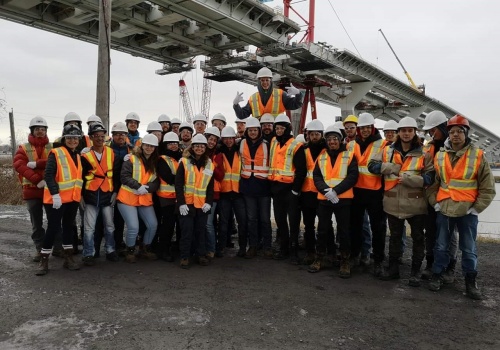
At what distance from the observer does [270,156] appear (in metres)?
5.59

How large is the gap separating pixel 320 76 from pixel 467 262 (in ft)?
108

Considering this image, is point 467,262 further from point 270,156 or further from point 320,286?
point 270,156

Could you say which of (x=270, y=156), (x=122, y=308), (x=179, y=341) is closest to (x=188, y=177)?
(x=270, y=156)

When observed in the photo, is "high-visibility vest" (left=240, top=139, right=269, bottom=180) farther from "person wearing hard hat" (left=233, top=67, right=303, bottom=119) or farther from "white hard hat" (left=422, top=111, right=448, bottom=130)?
"white hard hat" (left=422, top=111, right=448, bottom=130)

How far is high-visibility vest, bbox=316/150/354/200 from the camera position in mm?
4887

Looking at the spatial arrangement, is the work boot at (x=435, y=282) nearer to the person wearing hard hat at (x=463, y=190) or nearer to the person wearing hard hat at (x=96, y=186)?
the person wearing hard hat at (x=463, y=190)

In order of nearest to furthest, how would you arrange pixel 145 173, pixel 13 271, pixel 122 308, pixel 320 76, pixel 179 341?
pixel 179 341, pixel 122 308, pixel 13 271, pixel 145 173, pixel 320 76

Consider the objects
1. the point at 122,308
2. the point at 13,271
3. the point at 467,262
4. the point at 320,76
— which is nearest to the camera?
the point at 122,308

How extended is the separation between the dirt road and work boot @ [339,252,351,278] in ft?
0.31

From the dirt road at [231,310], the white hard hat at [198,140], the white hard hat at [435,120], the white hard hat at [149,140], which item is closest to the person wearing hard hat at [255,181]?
the dirt road at [231,310]

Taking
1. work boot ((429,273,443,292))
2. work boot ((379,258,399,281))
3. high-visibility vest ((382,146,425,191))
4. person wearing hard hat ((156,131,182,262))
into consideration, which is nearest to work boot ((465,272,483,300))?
work boot ((429,273,443,292))

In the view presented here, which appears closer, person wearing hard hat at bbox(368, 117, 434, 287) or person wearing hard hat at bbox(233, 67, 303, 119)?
person wearing hard hat at bbox(368, 117, 434, 287)

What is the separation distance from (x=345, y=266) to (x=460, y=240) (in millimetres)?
1420

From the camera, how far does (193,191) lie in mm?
5223
